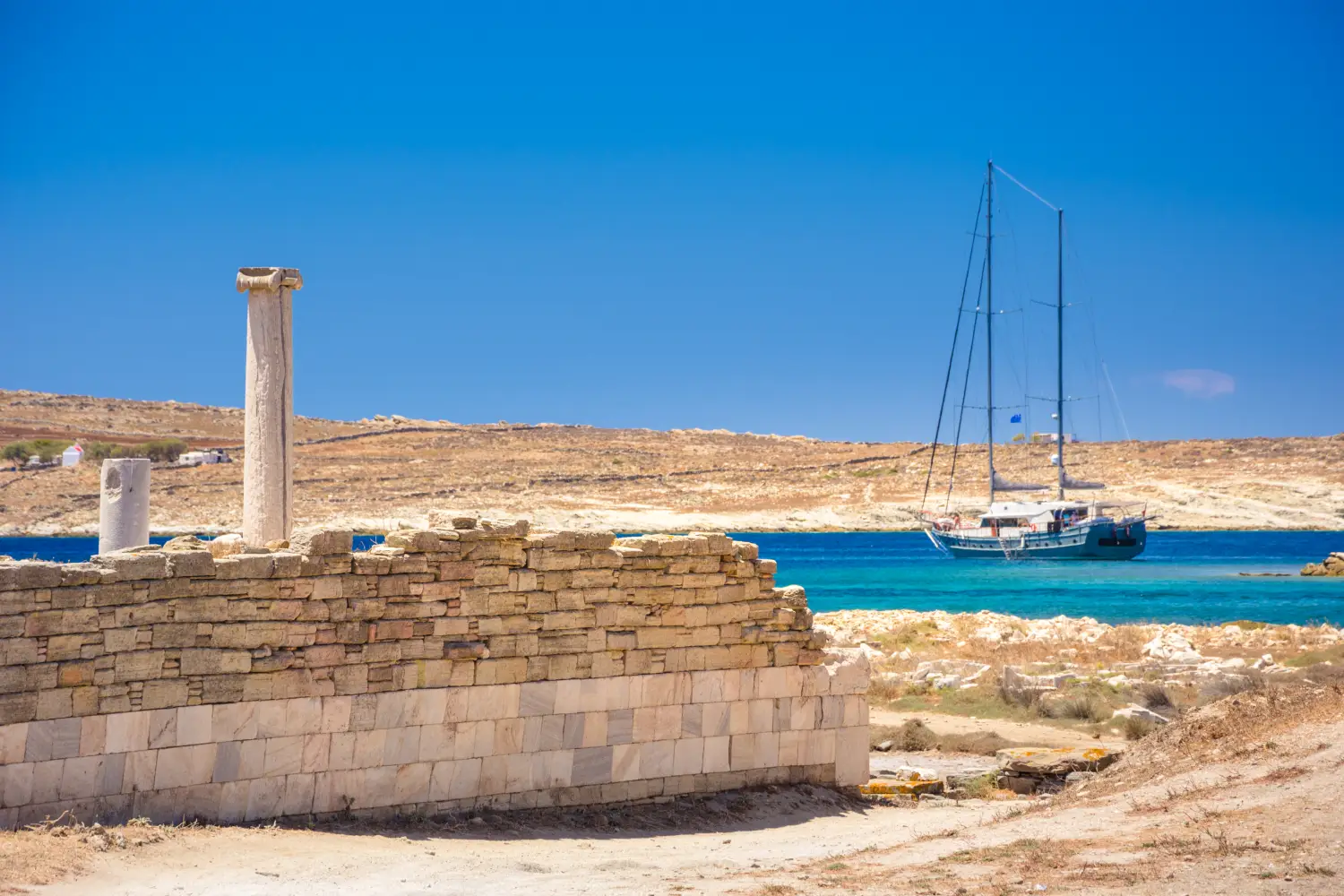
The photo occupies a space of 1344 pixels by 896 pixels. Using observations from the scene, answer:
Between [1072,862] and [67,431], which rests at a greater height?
[67,431]

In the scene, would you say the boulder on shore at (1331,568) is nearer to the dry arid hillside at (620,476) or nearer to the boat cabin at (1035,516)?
the boat cabin at (1035,516)

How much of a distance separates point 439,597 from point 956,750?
773 cm

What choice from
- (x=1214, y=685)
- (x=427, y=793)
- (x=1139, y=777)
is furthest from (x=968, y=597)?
(x=427, y=793)

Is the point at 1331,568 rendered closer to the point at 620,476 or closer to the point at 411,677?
the point at 620,476

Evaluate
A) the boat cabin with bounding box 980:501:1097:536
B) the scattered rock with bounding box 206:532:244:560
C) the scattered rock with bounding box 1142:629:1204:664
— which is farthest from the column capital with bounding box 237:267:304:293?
the boat cabin with bounding box 980:501:1097:536

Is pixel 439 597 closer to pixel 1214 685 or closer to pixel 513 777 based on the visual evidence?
pixel 513 777

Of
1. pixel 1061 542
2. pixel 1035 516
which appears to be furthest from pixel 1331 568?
pixel 1035 516

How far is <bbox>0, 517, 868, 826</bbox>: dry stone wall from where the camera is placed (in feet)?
31.0

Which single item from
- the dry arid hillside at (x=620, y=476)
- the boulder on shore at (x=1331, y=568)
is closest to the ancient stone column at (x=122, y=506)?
the dry arid hillside at (x=620, y=476)

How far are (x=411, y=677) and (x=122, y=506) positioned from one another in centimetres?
371

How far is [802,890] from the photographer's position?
8.21 metres

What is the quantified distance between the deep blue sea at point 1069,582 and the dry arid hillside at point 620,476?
92.6 inches

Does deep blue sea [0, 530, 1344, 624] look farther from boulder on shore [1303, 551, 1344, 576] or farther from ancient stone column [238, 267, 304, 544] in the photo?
ancient stone column [238, 267, 304, 544]

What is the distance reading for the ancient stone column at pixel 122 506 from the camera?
12211 millimetres
